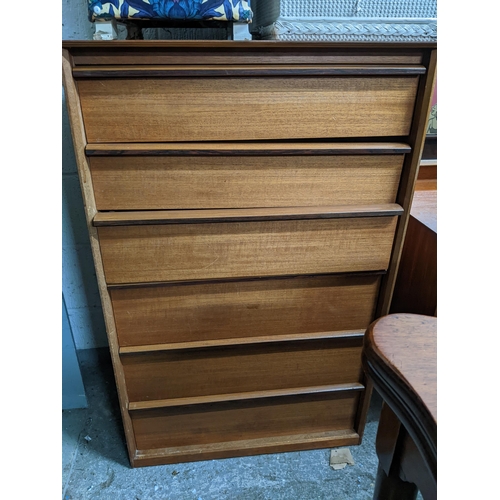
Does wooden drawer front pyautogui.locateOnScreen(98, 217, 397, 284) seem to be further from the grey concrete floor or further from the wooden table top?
the grey concrete floor

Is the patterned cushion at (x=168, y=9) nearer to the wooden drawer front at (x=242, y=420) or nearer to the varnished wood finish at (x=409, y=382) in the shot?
the varnished wood finish at (x=409, y=382)

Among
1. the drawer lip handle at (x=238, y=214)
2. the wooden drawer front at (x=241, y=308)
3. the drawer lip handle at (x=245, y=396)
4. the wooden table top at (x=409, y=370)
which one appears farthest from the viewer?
the drawer lip handle at (x=245, y=396)

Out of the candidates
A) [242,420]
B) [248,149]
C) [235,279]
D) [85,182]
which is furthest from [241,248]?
[242,420]

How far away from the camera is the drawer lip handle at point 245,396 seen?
45.6 inches

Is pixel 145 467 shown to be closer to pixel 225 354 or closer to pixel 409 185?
pixel 225 354

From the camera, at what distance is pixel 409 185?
37.0 inches

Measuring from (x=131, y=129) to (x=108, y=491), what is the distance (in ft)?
3.43

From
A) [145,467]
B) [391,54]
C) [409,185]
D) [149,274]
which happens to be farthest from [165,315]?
[391,54]

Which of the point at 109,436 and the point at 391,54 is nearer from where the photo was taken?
the point at 391,54

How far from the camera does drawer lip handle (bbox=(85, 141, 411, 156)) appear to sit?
849mm

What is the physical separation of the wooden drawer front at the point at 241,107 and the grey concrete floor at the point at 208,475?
101 cm

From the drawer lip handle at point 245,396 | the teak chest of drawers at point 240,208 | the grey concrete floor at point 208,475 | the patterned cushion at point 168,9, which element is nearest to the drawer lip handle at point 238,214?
the teak chest of drawers at point 240,208

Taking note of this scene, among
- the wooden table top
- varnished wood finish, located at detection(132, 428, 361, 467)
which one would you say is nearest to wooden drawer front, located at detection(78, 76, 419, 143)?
the wooden table top

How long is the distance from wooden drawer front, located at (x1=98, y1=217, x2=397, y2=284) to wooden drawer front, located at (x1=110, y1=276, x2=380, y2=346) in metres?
0.05
